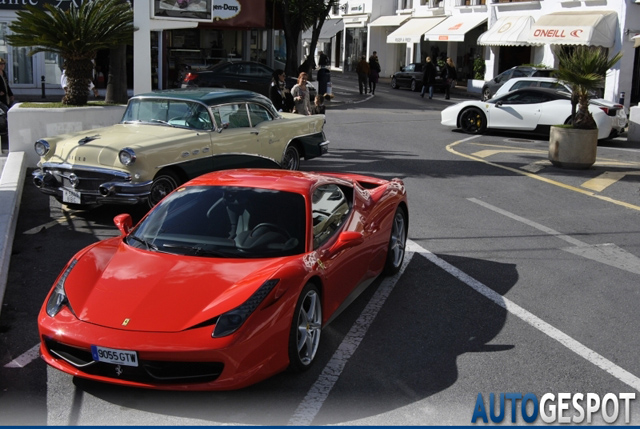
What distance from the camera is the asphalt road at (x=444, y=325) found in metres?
5.00

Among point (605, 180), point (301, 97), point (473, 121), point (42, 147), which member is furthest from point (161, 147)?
point (473, 121)

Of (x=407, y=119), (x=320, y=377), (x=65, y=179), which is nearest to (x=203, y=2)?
(x=65, y=179)

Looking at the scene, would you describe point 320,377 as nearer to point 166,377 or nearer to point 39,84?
point 166,377

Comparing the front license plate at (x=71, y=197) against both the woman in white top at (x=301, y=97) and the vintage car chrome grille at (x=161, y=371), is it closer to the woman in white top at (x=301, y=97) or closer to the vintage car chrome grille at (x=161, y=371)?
the vintage car chrome grille at (x=161, y=371)

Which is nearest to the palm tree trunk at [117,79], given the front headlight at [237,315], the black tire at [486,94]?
the front headlight at [237,315]

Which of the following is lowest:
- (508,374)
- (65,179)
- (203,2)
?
(508,374)

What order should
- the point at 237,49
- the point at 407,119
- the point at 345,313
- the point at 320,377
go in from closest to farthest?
the point at 320,377, the point at 345,313, the point at 407,119, the point at 237,49

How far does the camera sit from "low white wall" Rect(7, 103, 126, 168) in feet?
45.3

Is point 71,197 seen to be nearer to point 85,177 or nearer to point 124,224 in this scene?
point 85,177

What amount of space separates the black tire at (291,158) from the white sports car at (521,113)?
8965 millimetres

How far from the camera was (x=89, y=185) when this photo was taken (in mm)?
9852

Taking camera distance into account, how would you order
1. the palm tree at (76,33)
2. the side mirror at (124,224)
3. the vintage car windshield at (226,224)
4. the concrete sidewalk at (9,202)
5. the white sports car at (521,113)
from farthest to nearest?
1. the white sports car at (521,113)
2. the palm tree at (76,33)
3. the concrete sidewalk at (9,202)
4. the side mirror at (124,224)
5. the vintage car windshield at (226,224)

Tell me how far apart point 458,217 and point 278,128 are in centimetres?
327

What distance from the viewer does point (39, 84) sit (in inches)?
1150
